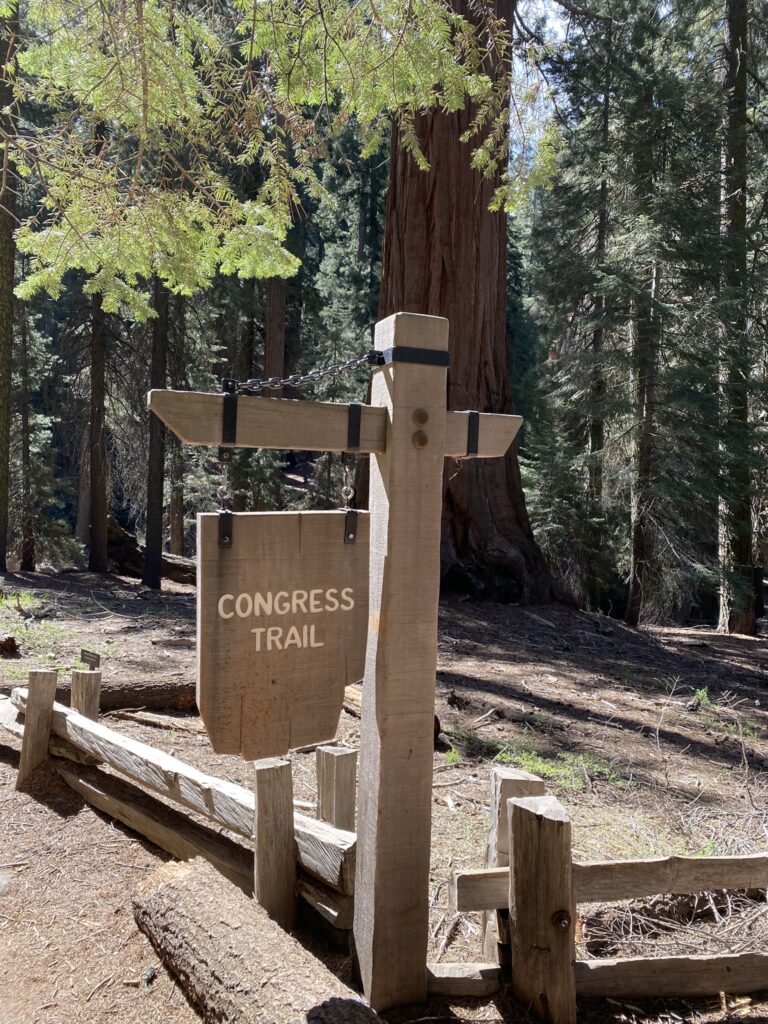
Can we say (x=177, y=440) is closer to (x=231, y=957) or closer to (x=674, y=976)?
(x=231, y=957)

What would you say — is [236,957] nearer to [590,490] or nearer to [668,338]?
[668,338]

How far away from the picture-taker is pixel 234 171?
1695 cm

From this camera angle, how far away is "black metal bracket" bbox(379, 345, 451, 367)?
9.26 ft

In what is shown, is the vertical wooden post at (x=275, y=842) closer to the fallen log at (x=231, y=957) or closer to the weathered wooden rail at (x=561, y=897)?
the fallen log at (x=231, y=957)

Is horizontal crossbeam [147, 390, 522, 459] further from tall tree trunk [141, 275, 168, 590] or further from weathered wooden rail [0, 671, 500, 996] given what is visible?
tall tree trunk [141, 275, 168, 590]

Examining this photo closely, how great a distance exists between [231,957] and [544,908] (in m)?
1.12

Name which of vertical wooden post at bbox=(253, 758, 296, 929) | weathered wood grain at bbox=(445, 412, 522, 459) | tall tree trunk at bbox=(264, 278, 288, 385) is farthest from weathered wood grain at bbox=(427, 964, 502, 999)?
tall tree trunk at bbox=(264, 278, 288, 385)

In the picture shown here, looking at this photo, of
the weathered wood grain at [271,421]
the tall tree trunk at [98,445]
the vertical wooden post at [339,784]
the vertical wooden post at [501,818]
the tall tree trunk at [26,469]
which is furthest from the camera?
the tall tree trunk at [26,469]

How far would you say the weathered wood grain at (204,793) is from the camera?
3236 mm

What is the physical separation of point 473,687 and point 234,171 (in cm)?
1365

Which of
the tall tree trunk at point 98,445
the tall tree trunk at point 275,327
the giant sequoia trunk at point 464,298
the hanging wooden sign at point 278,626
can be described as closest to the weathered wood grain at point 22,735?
the hanging wooden sign at point 278,626

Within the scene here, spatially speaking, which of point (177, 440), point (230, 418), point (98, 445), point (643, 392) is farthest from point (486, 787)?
point (177, 440)

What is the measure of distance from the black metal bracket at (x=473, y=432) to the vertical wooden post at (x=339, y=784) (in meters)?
1.51

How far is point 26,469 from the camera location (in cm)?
1731
